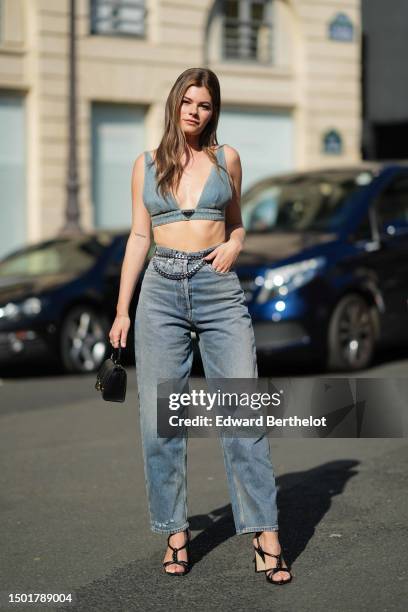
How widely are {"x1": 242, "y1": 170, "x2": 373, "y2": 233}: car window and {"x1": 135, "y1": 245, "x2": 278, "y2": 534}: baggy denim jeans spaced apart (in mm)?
6713

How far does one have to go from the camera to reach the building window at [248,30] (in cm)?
2445

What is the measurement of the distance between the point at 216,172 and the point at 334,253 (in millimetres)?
6326

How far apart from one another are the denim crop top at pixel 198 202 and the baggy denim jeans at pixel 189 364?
12 cm

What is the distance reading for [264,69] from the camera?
2467cm

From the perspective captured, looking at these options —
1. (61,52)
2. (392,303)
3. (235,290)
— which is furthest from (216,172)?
(61,52)

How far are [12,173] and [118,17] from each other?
3538 mm

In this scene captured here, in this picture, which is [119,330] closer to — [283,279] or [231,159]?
[231,159]

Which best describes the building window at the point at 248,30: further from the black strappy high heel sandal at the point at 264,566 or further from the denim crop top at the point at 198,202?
the black strappy high heel sandal at the point at 264,566

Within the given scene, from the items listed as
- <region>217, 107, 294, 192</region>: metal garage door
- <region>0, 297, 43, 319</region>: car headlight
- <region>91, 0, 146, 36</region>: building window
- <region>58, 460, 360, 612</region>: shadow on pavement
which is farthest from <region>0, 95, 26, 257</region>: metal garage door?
<region>58, 460, 360, 612</region>: shadow on pavement

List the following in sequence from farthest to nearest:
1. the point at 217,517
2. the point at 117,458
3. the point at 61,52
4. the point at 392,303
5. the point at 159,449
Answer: the point at 61,52 → the point at 392,303 → the point at 117,458 → the point at 217,517 → the point at 159,449

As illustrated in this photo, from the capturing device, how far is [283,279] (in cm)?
1049

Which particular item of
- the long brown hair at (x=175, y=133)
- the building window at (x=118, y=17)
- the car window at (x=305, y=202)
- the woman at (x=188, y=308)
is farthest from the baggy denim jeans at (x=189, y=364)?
the building window at (x=118, y=17)

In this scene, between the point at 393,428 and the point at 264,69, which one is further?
the point at 264,69

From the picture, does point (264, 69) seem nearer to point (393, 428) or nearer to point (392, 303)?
point (392, 303)
